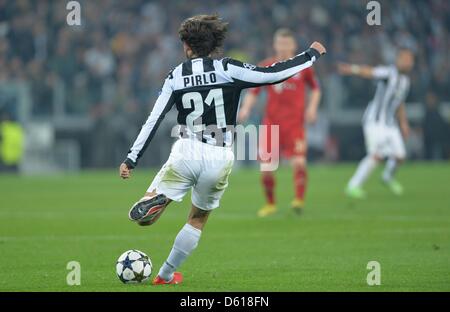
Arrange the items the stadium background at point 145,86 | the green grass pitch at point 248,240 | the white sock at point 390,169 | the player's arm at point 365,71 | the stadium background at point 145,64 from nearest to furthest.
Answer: the green grass pitch at point 248,240
the player's arm at point 365,71
the white sock at point 390,169
the stadium background at point 145,86
the stadium background at point 145,64

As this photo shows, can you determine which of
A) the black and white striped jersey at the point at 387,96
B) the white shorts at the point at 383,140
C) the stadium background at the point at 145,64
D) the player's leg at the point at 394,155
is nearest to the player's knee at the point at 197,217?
the black and white striped jersey at the point at 387,96

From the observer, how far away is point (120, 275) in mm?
8586

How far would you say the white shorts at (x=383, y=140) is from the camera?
18.2 m

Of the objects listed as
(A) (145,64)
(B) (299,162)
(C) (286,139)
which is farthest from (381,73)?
(A) (145,64)

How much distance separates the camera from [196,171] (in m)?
8.37

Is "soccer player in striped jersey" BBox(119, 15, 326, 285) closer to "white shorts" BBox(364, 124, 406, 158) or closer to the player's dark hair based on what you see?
the player's dark hair

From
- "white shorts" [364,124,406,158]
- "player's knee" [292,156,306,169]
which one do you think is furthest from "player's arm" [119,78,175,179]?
"white shorts" [364,124,406,158]

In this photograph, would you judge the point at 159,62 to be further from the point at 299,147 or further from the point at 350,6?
the point at 299,147

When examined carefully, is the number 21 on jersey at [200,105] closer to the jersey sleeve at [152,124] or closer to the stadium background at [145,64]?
the jersey sleeve at [152,124]

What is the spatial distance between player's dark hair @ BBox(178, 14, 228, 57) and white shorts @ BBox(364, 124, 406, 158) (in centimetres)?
1003

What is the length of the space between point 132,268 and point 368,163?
9.69m

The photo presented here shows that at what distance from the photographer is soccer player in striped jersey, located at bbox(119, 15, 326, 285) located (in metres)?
8.35

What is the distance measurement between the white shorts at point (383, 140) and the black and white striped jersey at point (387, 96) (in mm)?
124

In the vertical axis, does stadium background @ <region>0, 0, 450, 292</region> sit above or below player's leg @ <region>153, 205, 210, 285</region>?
above
